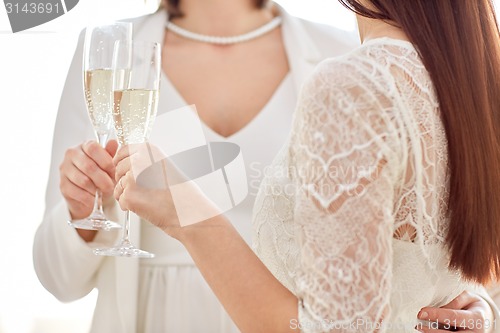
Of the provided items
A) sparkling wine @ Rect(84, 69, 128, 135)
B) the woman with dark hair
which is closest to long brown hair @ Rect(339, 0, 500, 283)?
the woman with dark hair

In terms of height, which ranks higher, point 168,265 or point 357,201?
point 357,201

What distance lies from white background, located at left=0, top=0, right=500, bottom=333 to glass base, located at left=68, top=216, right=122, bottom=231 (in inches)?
61.4

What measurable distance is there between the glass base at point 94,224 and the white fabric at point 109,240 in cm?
32

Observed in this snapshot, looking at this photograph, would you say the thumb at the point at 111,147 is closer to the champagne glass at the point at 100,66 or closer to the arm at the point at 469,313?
the champagne glass at the point at 100,66

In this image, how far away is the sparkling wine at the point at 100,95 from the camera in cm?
141

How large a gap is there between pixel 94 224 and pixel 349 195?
693 mm

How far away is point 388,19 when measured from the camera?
3.74 feet

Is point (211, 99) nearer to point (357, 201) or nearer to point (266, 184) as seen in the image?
point (266, 184)

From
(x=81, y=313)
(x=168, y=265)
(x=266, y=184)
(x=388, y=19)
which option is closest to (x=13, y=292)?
(x=81, y=313)

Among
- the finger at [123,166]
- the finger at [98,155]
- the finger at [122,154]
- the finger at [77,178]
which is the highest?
the finger at [122,154]

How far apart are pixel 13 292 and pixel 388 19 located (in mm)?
2427

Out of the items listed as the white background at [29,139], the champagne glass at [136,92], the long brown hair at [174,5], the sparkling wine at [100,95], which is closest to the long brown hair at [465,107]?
the champagne glass at [136,92]

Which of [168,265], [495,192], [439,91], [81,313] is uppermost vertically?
[439,91]

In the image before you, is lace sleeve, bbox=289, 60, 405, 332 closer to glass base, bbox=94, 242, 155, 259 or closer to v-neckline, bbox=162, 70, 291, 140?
glass base, bbox=94, 242, 155, 259
